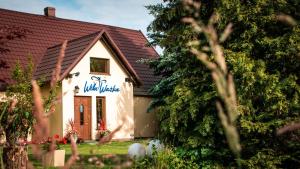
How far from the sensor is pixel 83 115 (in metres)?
23.0

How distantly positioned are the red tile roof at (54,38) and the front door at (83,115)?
3295 mm

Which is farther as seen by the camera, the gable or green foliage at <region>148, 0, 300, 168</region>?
the gable

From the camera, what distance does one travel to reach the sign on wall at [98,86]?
75.4 feet

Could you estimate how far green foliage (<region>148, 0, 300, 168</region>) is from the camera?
318 inches

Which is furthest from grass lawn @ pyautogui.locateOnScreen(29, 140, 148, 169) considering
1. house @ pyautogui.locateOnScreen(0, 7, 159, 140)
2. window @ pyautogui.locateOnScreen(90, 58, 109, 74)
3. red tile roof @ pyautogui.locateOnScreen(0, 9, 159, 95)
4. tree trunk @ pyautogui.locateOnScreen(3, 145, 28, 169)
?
red tile roof @ pyautogui.locateOnScreen(0, 9, 159, 95)

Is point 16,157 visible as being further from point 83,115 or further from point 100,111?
point 100,111

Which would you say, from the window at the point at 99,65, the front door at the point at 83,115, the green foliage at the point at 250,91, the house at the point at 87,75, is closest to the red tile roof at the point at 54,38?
the house at the point at 87,75

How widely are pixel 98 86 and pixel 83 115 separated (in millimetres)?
1724

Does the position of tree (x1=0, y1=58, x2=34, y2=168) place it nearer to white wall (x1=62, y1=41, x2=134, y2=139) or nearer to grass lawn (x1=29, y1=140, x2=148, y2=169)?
grass lawn (x1=29, y1=140, x2=148, y2=169)

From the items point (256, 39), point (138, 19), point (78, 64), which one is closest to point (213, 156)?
point (256, 39)

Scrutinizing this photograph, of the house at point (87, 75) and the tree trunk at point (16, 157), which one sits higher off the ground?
the house at point (87, 75)

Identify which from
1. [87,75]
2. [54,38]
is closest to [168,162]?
[87,75]

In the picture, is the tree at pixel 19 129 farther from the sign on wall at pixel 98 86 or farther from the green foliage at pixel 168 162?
the sign on wall at pixel 98 86

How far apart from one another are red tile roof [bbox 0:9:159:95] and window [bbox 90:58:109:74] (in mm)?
1091
